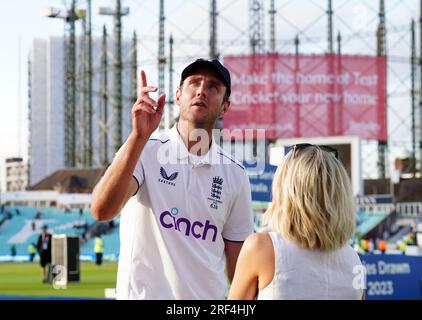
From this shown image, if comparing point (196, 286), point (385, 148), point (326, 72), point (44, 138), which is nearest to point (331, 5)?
point (326, 72)

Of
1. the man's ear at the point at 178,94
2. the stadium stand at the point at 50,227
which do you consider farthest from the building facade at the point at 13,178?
the man's ear at the point at 178,94

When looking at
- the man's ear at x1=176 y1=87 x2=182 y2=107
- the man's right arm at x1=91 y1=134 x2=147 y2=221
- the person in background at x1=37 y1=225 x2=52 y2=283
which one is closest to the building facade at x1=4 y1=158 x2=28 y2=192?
the person in background at x1=37 y1=225 x2=52 y2=283

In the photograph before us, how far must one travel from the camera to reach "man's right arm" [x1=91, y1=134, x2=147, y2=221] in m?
3.78

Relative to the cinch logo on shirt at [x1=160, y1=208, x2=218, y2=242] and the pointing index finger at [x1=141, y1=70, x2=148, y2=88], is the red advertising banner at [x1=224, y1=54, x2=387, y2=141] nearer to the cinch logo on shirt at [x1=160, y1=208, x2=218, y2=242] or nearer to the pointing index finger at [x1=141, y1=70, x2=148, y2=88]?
the cinch logo on shirt at [x1=160, y1=208, x2=218, y2=242]

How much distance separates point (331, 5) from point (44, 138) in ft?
131

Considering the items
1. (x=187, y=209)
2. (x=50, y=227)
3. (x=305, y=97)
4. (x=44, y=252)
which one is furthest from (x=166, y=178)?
(x=305, y=97)

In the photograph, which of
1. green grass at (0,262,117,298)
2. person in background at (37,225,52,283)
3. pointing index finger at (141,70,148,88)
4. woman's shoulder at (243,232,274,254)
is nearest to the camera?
woman's shoulder at (243,232,274,254)

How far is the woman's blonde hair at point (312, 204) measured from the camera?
10.8 ft

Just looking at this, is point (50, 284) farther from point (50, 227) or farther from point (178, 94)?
point (50, 227)

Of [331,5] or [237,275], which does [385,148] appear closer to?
[331,5]

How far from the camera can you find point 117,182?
382 centimetres

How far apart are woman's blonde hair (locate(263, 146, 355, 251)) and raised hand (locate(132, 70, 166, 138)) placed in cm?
62

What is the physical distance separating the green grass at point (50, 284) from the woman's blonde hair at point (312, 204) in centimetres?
1559

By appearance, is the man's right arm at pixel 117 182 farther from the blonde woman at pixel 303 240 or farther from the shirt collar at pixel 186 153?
the blonde woman at pixel 303 240
